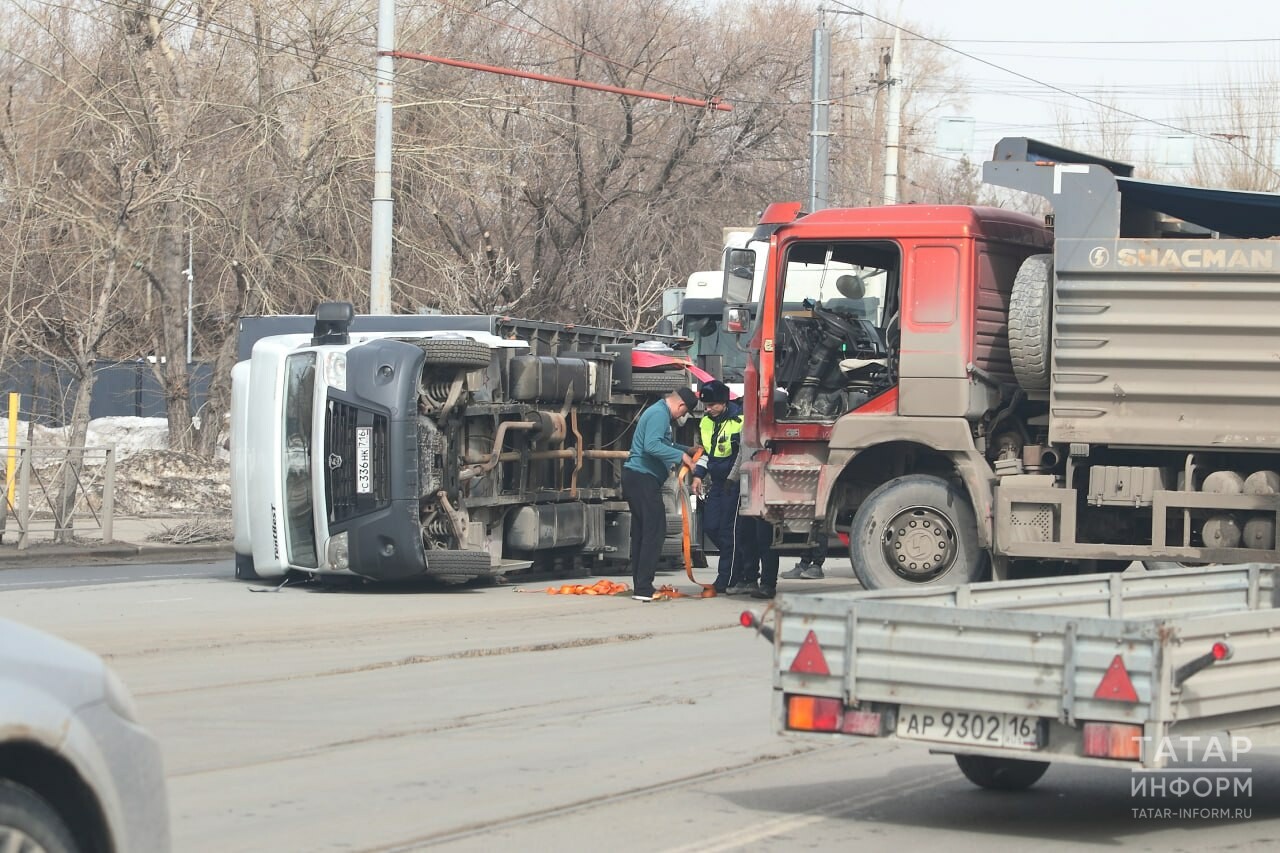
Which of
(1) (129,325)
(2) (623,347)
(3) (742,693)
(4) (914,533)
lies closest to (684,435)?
(2) (623,347)

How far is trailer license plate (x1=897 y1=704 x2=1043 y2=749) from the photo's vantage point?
6.05 metres

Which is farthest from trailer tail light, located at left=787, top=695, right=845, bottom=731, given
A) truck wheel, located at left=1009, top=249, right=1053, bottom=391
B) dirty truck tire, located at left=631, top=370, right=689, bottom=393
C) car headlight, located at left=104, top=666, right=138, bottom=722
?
dirty truck tire, located at left=631, top=370, right=689, bottom=393

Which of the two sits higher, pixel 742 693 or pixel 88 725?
pixel 88 725

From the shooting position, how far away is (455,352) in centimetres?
1483

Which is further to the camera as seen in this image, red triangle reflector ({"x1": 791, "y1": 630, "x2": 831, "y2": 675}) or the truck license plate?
the truck license plate

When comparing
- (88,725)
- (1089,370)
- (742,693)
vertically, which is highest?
(1089,370)

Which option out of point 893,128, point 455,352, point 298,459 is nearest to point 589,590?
point 455,352

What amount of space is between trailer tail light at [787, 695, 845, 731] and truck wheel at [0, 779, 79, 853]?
2.98 m

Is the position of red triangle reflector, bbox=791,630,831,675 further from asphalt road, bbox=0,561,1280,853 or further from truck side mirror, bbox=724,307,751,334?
truck side mirror, bbox=724,307,751,334

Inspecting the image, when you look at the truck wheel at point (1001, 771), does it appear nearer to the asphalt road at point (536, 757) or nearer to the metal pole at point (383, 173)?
the asphalt road at point (536, 757)

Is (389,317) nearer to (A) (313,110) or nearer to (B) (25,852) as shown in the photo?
(A) (313,110)

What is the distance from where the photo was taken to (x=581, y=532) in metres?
16.8

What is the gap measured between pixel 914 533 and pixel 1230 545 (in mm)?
2275

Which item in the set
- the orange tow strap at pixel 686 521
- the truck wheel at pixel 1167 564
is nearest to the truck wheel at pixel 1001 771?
the truck wheel at pixel 1167 564
